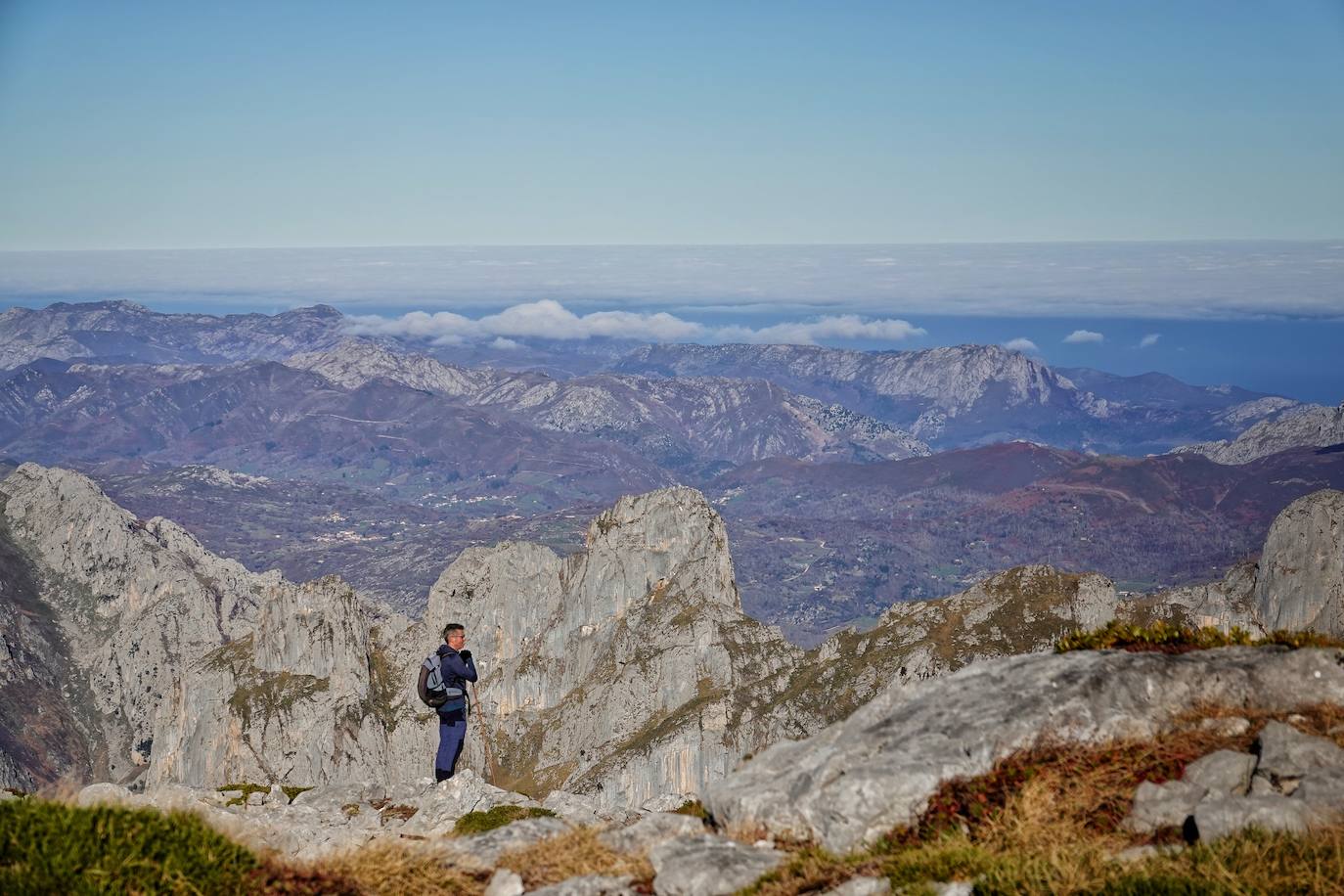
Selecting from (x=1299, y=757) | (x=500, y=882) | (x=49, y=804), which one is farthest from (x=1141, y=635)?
(x=49, y=804)

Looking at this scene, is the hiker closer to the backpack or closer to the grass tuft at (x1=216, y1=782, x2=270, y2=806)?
the backpack

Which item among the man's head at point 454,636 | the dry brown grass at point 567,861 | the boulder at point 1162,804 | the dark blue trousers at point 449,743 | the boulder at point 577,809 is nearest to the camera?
the boulder at point 1162,804

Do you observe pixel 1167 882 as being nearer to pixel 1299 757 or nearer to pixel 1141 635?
pixel 1299 757

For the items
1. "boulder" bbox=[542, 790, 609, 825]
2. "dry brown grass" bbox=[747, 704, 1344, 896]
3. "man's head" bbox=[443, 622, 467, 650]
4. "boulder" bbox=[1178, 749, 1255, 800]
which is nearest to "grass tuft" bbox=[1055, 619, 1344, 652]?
"dry brown grass" bbox=[747, 704, 1344, 896]

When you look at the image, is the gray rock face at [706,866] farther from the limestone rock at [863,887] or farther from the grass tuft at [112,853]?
the grass tuft at [112,853]

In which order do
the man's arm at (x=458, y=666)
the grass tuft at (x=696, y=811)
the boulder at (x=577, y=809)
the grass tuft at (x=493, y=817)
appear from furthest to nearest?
the man's arm at (x=458, y=666)
the boulder at (x=577, y=809)
the grass tuft at (x=493, y=817)
the grass tuft at (x=696, y=811)

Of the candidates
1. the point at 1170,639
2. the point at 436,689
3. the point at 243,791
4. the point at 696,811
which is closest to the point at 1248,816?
the point at 1170,639

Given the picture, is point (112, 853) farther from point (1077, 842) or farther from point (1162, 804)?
point (1162, 804)

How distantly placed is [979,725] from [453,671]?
16971 mm

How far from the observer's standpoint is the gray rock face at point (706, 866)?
15.7 meters

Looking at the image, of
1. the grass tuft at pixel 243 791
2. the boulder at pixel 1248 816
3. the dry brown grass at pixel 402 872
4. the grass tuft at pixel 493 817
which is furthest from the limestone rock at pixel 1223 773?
the grass tuft at pixel 243 791

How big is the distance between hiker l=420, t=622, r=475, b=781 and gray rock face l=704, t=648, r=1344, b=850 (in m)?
12.3

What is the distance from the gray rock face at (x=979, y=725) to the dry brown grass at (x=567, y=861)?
7.58 ft

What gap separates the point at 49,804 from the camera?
46.9 feet
